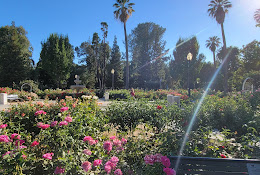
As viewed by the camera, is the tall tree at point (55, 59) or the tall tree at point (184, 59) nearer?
the tall tree at point (55, 59)

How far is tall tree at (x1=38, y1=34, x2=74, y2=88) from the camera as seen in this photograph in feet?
81.4

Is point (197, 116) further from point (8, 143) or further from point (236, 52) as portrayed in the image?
point (236, 52)

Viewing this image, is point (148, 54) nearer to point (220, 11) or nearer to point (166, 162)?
point (220, 11)

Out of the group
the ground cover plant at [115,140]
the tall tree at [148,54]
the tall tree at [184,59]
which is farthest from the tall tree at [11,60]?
the tall tree at [184,59]

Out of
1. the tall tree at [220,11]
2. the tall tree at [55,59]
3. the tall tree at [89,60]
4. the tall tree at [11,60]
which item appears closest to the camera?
the tall tree at [220,11]

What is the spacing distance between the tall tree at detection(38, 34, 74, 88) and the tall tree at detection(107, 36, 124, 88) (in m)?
7.80

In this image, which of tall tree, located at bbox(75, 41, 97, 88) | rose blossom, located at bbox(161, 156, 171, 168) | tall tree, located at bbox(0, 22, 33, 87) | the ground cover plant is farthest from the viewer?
tall tree, located at bbox(75, 41, 97, 88)

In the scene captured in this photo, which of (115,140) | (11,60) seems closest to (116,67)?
(11,60)

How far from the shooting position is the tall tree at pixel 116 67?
101 feet

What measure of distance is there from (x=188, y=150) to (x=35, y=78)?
27.4 metres

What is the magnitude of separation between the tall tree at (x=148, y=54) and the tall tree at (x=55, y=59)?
12147mm

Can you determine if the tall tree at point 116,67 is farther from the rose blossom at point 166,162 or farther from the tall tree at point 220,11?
the rose blossom at point 166,162

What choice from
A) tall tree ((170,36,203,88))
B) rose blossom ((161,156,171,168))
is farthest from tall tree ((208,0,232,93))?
rose blossom ((161,156,171,168))

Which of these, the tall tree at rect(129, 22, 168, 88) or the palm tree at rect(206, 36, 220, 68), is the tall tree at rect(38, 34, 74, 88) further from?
the palm tree at rect(206, 36, 220, 68)
